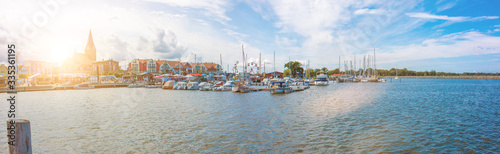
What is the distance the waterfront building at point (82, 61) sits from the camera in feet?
326

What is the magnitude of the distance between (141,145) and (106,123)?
7.98m

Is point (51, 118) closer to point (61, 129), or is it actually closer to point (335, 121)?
point (61, 129)

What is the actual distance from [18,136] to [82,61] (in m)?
125

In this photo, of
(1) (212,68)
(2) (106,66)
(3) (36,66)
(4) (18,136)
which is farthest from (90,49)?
(4) (18,136)

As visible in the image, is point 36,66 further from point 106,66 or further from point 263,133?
point 263,133

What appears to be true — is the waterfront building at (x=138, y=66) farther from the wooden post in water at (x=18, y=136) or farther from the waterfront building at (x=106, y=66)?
the wooden post in water at (x=18, y=136)

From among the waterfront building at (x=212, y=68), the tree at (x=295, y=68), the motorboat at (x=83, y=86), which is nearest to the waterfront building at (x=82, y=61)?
the motorboat at (x=83, y=86)

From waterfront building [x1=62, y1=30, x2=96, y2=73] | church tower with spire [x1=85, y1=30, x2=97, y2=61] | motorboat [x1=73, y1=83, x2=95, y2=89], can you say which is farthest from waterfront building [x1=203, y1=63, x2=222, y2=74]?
motorboat [x1=73, y1=83, x2=95, y2=89]

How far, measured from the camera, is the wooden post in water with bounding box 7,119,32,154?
18.6 feet

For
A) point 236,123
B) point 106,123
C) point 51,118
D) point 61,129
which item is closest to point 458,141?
point 236,123

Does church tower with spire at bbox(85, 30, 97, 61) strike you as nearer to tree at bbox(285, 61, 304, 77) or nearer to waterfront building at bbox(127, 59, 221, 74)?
waterfront building at bbox(127, 59, 221, 74)

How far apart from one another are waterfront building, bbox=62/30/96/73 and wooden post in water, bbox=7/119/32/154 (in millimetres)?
113803

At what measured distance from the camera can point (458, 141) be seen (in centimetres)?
1430

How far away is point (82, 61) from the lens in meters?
109
